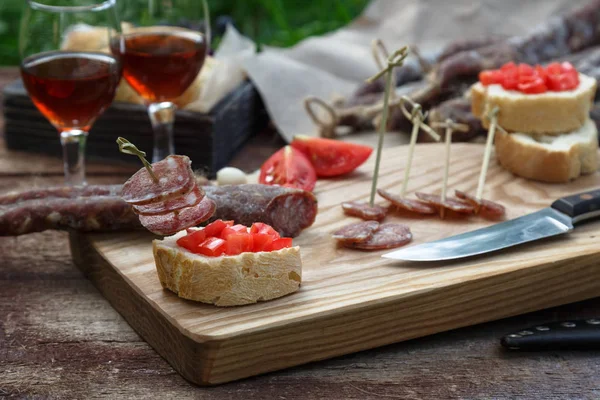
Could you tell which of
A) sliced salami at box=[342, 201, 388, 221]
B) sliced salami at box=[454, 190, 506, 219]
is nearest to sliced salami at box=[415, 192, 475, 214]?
sliced salami at box=[454, 190, 506, 219]

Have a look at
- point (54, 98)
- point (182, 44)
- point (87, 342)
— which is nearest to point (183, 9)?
point (182, 44)

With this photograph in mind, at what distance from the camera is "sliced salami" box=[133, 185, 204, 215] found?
71.0 inches

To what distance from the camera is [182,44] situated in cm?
274

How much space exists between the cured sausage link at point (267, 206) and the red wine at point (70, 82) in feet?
1.65

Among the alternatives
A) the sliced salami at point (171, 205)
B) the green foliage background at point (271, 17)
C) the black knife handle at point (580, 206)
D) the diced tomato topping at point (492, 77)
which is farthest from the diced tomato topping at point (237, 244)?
the green foliage background at point (271, 17)

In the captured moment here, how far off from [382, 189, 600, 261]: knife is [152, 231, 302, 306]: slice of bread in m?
0.31

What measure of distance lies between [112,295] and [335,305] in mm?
617

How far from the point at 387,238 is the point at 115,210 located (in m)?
0.72

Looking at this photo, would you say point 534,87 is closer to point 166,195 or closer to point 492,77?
point 492,77

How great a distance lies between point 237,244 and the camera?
186cm

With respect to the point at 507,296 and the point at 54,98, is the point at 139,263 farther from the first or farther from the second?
the point at 507,296

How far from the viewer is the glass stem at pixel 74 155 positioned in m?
2.65

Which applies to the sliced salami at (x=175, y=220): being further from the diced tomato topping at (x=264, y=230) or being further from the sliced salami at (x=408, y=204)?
the sliced salami at (x=408, y=204)

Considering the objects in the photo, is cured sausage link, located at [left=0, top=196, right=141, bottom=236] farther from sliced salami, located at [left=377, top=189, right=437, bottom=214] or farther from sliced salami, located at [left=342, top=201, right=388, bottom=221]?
sliced salami, located at [left=377, top=189, right=437, bottom=214]
